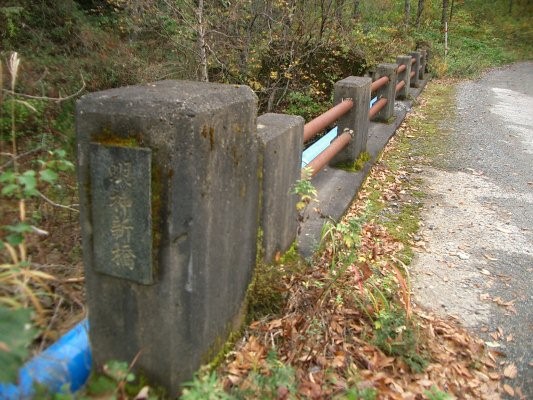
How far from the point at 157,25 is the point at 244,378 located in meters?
9.20

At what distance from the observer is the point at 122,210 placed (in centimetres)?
173

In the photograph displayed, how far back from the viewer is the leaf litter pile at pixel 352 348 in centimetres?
218

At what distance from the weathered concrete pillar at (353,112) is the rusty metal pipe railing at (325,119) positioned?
0.09 metres

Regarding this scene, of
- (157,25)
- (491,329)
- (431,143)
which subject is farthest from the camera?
(157,25)

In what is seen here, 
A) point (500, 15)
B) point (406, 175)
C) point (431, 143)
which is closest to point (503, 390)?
point (406, 175)

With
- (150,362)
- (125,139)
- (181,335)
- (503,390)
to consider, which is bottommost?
(503,390)

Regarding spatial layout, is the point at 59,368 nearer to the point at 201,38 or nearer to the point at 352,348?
the point at 352,348

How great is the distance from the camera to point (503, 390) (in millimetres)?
2416

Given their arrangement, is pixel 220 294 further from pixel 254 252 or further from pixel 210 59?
pixel 210 59

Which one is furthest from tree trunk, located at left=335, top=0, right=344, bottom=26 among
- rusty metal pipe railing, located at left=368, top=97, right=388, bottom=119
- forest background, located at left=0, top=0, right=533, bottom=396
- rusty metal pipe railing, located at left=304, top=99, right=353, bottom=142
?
rusty metal pipe railing, located at left=304, top=99, right=353, bottom=142

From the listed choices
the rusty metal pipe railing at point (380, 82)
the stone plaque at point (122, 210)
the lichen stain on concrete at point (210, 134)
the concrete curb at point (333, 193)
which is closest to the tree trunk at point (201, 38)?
the rusty metal pipe railing at point (380, 82)

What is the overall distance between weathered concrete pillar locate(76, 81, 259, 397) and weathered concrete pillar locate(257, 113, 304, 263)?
0.37 meters

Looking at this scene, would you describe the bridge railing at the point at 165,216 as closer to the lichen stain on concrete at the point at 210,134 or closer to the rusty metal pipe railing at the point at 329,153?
the lichen stain on concrete at the point at 210,134

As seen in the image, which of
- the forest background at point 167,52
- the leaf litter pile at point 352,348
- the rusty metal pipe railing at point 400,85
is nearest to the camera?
the leaf litter pile at point 352,348
